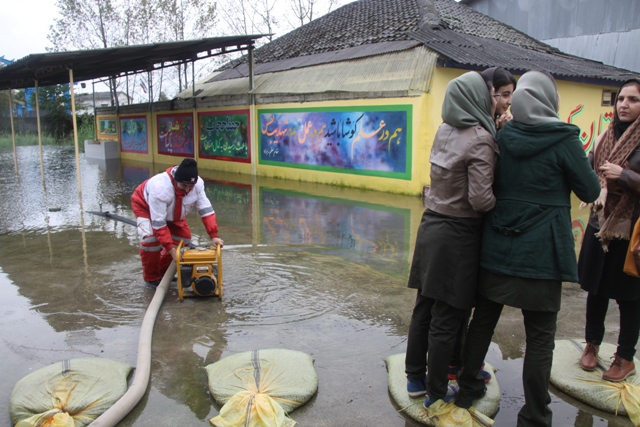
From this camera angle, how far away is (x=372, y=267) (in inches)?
231

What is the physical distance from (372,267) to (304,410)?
3.00 m

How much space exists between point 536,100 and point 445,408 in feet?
5.51

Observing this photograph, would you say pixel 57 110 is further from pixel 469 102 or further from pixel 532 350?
pixel 532 350

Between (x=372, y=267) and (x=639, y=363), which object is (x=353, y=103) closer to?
(x=372, y=267)

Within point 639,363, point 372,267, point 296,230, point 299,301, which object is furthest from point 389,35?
point 639,363

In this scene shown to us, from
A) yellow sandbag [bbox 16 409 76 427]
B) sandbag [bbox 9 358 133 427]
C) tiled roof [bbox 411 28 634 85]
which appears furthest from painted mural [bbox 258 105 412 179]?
yellow sandbag [bbox 16 409 76 427]

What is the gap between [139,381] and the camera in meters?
3.11

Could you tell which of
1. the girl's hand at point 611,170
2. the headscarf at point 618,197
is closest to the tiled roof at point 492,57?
the headscarf at point 618,197

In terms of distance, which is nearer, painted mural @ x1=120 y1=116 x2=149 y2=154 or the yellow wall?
the yellow wall

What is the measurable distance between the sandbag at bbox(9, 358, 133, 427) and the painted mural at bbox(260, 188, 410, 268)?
3657 mm

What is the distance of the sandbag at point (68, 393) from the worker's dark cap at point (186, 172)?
67.3 inches

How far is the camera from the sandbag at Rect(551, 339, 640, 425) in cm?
295

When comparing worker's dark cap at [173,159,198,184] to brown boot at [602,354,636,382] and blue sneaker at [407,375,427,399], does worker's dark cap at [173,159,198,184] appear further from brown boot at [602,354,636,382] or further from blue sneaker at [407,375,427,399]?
brown boot at [602,354,636,382]

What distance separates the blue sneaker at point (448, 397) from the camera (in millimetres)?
2871
